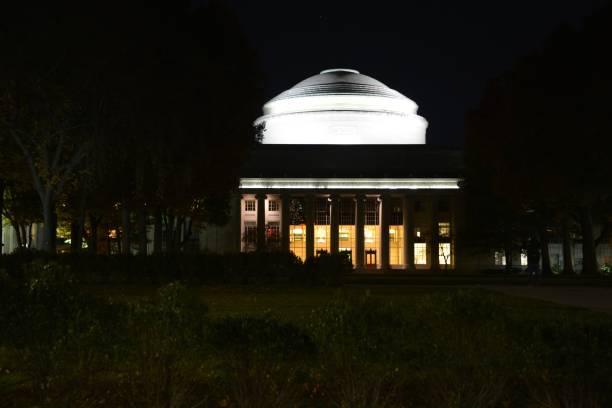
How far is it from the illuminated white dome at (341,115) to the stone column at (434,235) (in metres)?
23.2

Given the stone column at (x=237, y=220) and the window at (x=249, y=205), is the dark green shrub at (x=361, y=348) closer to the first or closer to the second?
the stone column at (x=237, y=220)

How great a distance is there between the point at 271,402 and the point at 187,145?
22618mm

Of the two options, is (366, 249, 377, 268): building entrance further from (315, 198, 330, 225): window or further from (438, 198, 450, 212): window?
(438, 198, 450, 212): window

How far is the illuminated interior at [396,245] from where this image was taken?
93.5 m

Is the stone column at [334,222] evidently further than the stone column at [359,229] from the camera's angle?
Yes

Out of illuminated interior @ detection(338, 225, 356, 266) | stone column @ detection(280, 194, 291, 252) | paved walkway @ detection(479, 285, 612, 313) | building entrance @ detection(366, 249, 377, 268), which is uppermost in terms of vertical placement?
stone column @ detection(280, 194, 291, 252)

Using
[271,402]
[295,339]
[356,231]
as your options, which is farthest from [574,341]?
[356,231]

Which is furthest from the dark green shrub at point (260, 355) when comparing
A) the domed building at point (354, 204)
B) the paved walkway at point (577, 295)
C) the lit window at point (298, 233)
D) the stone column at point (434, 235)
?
the lit window at point (298, 233)

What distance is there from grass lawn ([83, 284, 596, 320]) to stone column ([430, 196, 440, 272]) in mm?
56282

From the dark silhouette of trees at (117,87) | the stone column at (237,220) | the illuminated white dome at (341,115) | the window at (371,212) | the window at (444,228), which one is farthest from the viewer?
the illuminated white dome at (341,115)

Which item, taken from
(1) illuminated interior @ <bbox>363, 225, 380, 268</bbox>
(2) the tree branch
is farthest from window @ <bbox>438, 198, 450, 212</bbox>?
(2) the tree branch

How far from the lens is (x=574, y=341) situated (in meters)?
Result: 11.2

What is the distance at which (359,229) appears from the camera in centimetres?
9131

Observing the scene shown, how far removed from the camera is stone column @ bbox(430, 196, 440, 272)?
292 feet
